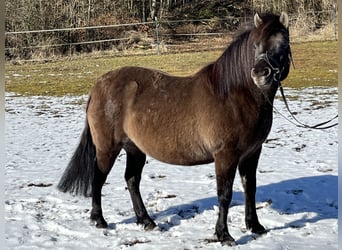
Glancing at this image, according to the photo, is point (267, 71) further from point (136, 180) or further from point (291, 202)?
point (291, 202)

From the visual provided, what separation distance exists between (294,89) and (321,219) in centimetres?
746

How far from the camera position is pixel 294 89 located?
10891 millimetres

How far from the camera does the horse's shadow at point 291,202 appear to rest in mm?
3926

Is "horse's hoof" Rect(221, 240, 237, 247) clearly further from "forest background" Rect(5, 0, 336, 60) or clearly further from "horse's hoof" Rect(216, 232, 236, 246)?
"forest background" Rect(5, 0, 336, 60)

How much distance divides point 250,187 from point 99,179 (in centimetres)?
134

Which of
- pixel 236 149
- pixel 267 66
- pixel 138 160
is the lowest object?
pixel 138 160

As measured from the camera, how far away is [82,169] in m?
4.05

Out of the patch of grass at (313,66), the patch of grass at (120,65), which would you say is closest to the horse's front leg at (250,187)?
the patch of grass at (313,66)

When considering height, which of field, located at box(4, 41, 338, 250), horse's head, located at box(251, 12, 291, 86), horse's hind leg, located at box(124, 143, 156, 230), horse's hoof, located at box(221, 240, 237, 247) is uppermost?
horse's head, located at box(251, 12, 291, 86)

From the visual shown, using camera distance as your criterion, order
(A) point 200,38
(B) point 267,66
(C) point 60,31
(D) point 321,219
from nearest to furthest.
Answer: (B) point 267,66, (D) point 321,219, (C) point 60,31, (A) point 200,38

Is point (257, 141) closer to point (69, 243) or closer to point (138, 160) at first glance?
point (138, 160)

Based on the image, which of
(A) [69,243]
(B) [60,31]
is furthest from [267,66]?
(B) [60,31]

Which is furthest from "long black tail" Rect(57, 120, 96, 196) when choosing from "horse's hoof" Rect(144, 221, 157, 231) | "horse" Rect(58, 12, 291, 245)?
"horse's hoof" Rect(144, 221, 157, 231)

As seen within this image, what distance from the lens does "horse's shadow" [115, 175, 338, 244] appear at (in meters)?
3.93
